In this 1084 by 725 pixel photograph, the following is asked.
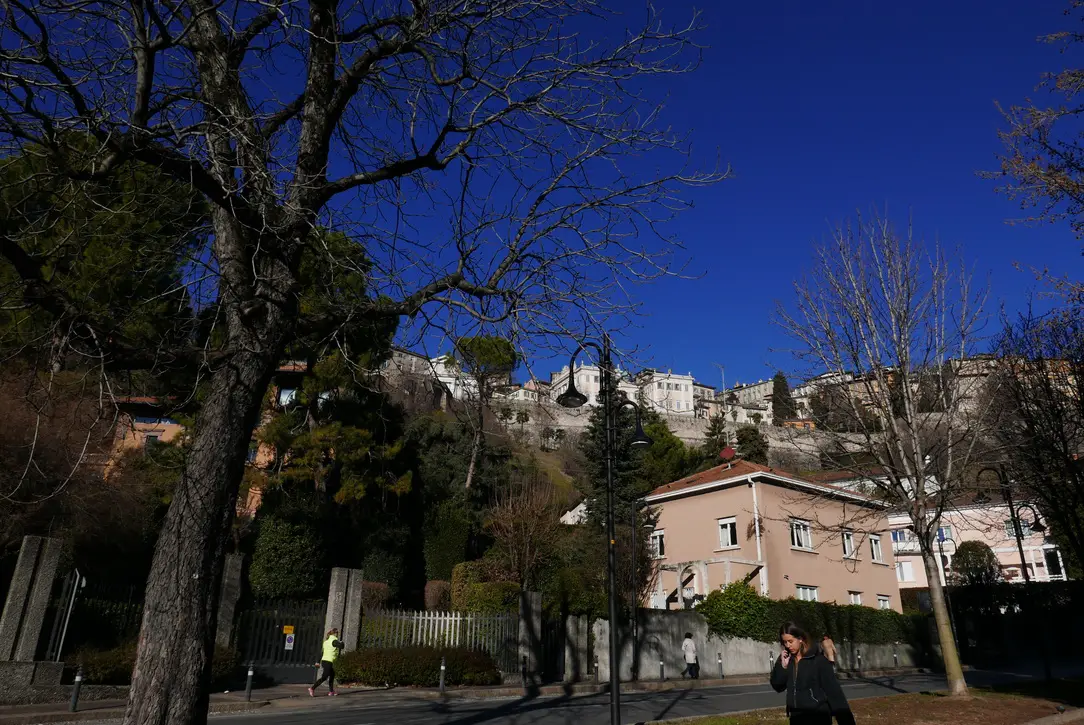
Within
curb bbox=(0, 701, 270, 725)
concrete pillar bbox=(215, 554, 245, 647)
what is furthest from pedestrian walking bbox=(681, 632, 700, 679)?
curb bbox=(0, 701, 270, 725)

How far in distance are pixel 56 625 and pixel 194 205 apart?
11.3 metres

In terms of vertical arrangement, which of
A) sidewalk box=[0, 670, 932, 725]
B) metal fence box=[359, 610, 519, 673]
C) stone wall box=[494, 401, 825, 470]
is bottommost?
sidewalk box=[0, 670, 932, 725]

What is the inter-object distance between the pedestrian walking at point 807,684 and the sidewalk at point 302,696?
28.7 ft

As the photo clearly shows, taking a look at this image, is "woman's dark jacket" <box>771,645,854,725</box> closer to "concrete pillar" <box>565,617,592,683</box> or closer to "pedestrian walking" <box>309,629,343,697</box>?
"pedestrian walking" <box>309,629,343,697</box>

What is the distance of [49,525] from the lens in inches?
698

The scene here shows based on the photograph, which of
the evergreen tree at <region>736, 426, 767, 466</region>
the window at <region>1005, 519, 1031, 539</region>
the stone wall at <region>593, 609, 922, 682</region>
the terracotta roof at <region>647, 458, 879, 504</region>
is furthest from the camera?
the evergreen tree at <region>736, 426, 767, 466</region>

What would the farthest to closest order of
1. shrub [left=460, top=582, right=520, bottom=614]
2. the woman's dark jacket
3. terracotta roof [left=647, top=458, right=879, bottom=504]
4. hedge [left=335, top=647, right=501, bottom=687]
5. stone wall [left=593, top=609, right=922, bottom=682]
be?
terracotta roof [left=647, top=458, right=879, bottom=504] → stone wall [left=593, top=609, right=922, bottom=682] → shrub [left=460, top=582, right=520, bottom=614] → hedge [left=335, top=647, right=501, bottom=687] → the woman's dark jacket

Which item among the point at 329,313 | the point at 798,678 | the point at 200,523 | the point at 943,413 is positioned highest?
the point at 943,413

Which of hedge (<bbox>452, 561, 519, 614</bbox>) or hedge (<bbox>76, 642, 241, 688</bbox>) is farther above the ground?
hedge (<bbox>452, 561, 519, 614</bbox>)

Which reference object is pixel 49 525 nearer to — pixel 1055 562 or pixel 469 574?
pixel 469 574

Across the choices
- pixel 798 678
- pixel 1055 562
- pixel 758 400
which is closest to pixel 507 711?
pixel 798 678

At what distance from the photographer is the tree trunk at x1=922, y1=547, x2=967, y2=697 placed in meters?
14.1

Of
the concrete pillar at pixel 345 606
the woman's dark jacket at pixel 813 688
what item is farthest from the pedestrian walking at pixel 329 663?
the woman's dark jacket at pixel 813 688

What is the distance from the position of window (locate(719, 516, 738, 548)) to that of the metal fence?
14.5 metres
